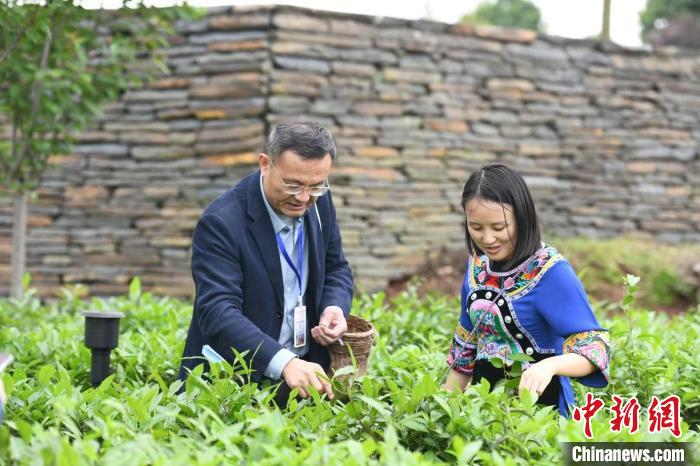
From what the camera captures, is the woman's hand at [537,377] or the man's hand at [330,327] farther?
the man's hand at [330,327]

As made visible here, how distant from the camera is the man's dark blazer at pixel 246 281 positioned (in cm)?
293

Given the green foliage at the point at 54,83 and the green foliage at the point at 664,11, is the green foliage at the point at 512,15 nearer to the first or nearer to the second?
the green foliage at the point at 664,11

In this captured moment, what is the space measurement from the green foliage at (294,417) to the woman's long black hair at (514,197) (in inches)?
18.2

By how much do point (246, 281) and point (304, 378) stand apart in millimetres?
547

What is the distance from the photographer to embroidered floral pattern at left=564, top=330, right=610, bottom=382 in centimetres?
273

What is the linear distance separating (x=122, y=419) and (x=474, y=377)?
127 cm

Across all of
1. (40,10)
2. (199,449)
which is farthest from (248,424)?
(40,10)

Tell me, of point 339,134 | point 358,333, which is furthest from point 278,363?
point 339,134

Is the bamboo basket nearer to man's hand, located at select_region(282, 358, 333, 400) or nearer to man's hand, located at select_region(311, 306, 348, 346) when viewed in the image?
man's hand, located at select_region(311, 306, 348, 346)

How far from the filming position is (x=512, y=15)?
23.8m

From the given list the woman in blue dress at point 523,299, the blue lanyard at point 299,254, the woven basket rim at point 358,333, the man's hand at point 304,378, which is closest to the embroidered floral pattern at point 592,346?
the woman in blue dress at point 523,299

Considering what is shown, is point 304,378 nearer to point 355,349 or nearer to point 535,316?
point 355,349

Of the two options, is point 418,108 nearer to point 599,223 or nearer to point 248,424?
point 599,223

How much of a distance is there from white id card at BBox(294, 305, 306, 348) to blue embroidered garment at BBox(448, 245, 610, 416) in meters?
0.59
